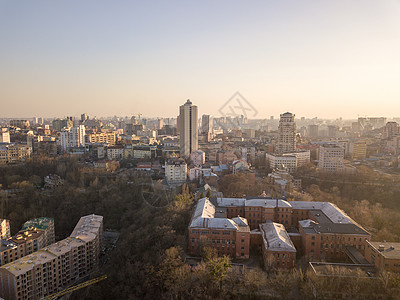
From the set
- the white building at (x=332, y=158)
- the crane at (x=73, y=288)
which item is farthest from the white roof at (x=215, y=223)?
the white building at (x=332, y=158)

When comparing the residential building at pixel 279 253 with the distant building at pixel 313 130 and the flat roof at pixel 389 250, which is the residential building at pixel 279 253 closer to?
the flat roof at pixel 389 250

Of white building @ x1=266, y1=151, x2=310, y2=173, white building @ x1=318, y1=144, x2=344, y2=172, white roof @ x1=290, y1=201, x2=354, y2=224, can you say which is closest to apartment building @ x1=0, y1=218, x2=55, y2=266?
white roof @ x1=290, y1=201, x2=354, y2=224

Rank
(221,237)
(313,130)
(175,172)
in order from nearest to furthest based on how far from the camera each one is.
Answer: (221,237) → (175,172) → (313,130)

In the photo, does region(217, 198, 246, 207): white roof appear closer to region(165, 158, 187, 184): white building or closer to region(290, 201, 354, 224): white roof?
region(290, 201, 354, 224): white roof

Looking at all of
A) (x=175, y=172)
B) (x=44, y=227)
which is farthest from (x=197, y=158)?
(x=44, y=227)

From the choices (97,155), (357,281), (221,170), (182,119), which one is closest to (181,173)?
(221,170)

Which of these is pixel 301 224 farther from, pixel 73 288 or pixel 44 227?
pixel 44 227
